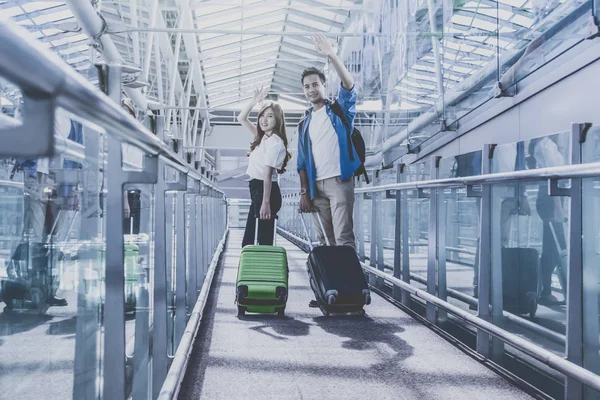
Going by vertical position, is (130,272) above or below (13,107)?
below

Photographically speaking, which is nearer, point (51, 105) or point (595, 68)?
point (51, 105)

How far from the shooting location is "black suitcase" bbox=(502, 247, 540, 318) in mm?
3152

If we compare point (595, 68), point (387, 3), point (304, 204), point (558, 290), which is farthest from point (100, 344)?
point (387, 3)

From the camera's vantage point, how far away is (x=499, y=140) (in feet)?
20.8

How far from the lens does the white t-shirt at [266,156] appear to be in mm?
4742

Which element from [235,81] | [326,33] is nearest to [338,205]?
[326,33]

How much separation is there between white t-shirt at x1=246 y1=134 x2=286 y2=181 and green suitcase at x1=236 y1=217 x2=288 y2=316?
705 millimetres

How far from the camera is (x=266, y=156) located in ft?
15.6

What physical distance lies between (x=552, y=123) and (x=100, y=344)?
4586mm

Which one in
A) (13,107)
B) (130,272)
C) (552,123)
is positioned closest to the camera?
(13,107)

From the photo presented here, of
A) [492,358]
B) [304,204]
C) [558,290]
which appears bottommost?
[492,358]

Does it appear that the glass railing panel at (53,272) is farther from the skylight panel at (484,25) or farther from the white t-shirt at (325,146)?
the skylight panel at (484,25)

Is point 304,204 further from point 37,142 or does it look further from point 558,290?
point 37,142

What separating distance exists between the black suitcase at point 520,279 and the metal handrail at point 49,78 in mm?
2433
